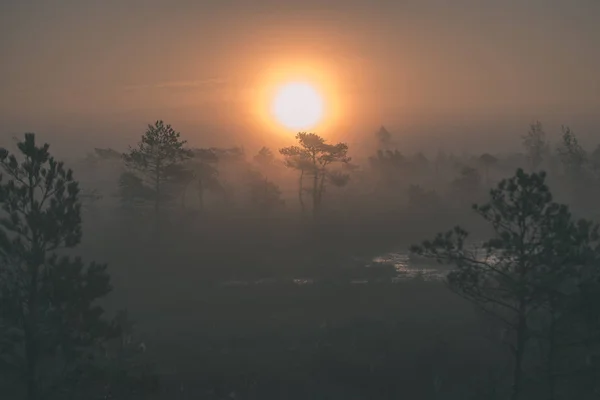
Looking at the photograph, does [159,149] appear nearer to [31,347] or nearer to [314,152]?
[314,152]

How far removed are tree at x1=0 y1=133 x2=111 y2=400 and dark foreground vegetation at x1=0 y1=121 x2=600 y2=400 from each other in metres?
0.06

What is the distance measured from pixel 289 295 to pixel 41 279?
22.2 metres

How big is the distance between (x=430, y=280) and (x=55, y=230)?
30.3m

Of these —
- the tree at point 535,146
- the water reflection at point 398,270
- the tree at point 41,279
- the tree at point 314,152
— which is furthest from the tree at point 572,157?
the tree at point 41,279

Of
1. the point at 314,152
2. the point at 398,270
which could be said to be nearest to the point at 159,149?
the point at 314,152

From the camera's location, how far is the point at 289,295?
39.3 metres

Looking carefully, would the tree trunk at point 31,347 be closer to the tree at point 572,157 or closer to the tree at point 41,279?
the tree at point 41,279

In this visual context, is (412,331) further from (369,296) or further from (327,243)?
(327,243)

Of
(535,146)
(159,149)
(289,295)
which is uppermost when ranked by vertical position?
(535,146)

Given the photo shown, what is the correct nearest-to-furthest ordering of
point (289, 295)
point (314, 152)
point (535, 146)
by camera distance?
point (289, 295)
point (314, 152)
point (535, 146)

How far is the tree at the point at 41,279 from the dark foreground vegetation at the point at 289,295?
0.20 ft

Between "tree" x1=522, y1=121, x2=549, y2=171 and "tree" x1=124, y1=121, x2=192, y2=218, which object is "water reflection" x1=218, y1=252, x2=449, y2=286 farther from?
"tree" x1=522, y1=121, x2=549, y2=171

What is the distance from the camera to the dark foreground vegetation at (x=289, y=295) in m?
18.3

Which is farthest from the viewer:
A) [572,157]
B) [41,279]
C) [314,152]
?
[572,157]
